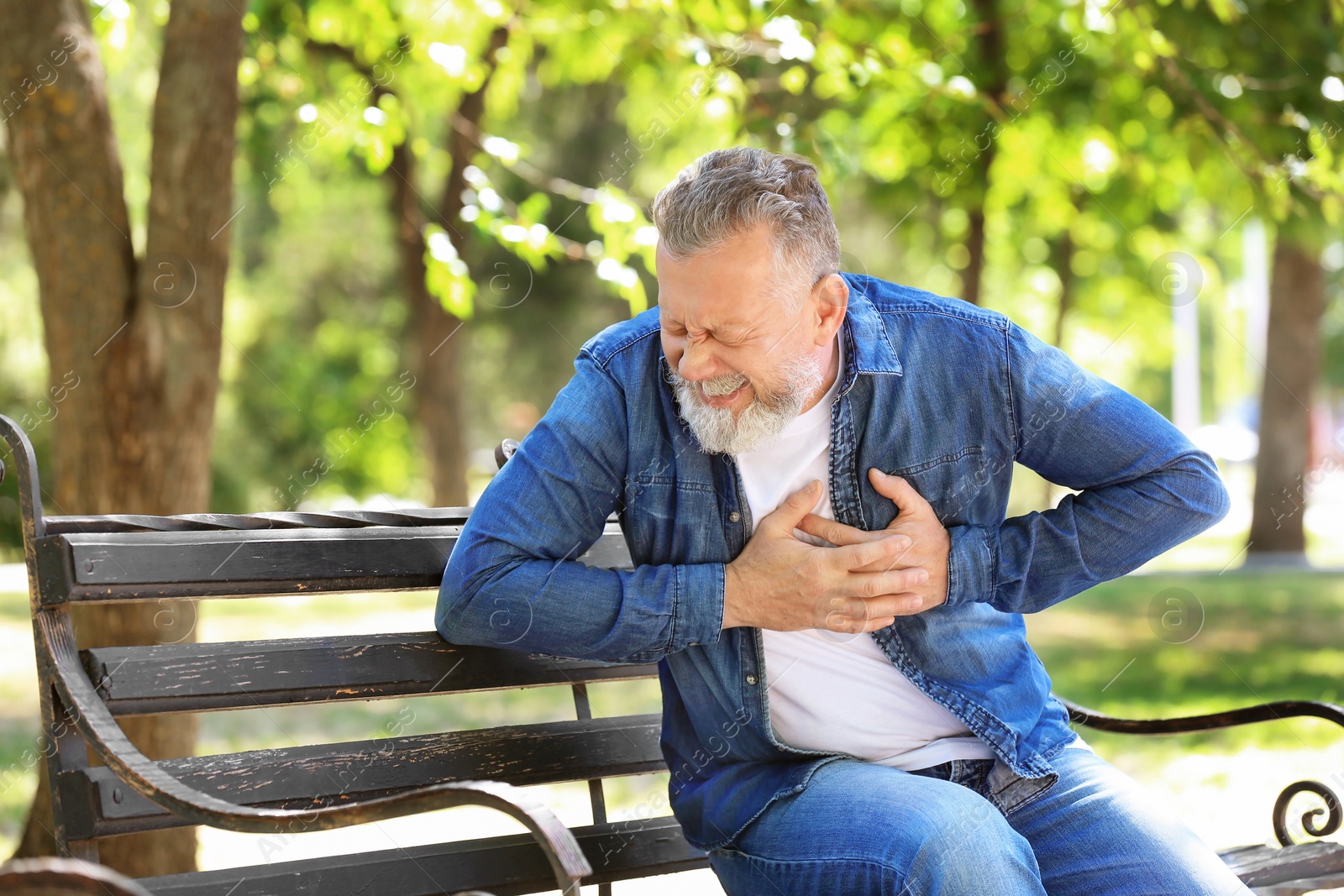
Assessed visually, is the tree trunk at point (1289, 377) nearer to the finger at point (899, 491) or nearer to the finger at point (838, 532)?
the finger at point (899, 491)

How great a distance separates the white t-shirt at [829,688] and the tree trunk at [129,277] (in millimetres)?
1908

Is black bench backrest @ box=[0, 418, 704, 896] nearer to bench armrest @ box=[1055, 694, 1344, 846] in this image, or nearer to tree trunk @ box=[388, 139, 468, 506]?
bench armrest @ box=[1055, 694, 1344, 846]

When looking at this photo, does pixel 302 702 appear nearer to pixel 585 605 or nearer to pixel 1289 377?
pixel 585 605

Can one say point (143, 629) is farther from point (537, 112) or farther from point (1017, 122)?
point (537, 112)

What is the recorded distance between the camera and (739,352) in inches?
87.4

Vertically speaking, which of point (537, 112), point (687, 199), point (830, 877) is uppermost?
point (537, 112)

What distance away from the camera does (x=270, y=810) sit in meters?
1.95

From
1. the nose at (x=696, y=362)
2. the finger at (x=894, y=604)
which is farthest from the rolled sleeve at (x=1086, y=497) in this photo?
the nose at (x=696, y=362)

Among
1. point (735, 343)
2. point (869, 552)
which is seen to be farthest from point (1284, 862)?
point (735, 343)

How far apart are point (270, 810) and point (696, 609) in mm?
772

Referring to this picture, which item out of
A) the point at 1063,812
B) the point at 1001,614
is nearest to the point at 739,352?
the point at 1001,614

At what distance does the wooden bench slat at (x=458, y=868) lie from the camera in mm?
2188

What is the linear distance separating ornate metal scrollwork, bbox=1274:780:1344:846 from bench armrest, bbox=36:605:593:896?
1663 millimetres

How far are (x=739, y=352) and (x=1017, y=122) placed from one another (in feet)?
13.1
